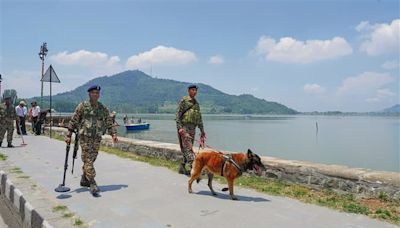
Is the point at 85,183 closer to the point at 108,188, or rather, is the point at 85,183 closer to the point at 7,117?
the point at 108,188

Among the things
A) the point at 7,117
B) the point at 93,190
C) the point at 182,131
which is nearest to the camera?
the point at 93,190

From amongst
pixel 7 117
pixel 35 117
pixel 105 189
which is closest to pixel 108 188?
pixel 105 189

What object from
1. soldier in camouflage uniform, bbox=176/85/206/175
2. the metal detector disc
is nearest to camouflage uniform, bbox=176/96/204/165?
soldier in camouflage uniform, bbox=176/85/206/175

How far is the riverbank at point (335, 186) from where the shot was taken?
19.4 ft

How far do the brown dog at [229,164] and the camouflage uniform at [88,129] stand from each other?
1.91 metres

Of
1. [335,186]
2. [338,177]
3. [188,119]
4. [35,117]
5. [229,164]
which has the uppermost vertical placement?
[188,119]

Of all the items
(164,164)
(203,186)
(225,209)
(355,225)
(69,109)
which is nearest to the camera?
(355,225)

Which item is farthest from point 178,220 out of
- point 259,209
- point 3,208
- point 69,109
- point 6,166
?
point 69,109

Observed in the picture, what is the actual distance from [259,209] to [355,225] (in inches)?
54.3

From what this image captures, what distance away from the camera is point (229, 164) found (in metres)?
6.38

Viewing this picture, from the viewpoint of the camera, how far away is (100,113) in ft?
23.1

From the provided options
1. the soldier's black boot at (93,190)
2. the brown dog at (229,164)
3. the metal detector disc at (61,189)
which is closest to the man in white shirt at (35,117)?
the metal detector disc at (61,189)

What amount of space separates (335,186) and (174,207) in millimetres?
3069

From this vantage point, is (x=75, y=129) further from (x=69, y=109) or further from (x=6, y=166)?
(x=69, y=109)
